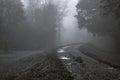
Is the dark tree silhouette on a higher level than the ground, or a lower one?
higher

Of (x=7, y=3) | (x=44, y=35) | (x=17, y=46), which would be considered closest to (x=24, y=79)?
(x=17, y=46)

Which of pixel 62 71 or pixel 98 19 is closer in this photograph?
pixel 62 71

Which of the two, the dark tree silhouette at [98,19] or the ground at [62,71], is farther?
the dark tree silhouette at [98,19]

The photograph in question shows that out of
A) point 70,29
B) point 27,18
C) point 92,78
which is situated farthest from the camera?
point 70,29

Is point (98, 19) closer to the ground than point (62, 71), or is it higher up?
higher up

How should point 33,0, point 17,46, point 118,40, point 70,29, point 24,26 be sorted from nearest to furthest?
point 118,40, point 17,46, point 24,26, point 33,0, point 70,29

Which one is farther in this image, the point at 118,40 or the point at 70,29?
the point at 70,29

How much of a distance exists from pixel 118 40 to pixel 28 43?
2034 cm

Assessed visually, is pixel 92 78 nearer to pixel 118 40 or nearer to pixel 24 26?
pixel 118 40

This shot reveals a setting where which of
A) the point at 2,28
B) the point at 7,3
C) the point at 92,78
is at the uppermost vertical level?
the point at 7,3

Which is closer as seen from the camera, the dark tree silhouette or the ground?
the ground

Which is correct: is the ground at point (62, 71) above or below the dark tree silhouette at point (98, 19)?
below

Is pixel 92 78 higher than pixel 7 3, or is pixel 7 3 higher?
pixel 7 3

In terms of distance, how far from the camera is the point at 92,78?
35.5 ft
